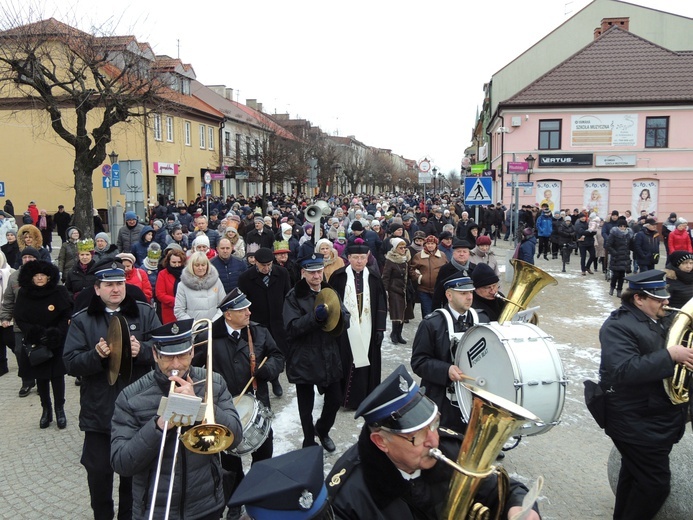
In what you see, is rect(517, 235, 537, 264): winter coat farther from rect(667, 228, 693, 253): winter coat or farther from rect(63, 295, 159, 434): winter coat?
rect(63, 295, 159, 434): winter coat

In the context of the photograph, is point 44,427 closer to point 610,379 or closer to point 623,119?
point 610,379

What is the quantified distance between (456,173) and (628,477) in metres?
159

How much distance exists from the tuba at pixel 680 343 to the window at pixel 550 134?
3102 cm

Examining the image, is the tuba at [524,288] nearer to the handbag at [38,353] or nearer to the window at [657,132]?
the handbag at [38,353]

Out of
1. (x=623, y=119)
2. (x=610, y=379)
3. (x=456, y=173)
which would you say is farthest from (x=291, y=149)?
(x=456, y=173)

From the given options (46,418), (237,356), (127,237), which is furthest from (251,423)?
(127,237)

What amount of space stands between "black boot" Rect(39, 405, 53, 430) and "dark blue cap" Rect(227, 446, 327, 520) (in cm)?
603

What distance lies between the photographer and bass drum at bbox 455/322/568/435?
436cm

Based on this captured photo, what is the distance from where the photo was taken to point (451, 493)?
2.39 metres

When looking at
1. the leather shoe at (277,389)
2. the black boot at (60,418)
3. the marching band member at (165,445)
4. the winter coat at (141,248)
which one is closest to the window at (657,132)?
the winter coat at (141,248)

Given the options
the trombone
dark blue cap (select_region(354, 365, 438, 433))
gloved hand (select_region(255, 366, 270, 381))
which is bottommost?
gloved hand (select_region(255, 366, 270, 381))

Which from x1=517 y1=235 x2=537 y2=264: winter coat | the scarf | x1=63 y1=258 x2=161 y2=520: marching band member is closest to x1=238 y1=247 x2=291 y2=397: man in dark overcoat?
the scarf

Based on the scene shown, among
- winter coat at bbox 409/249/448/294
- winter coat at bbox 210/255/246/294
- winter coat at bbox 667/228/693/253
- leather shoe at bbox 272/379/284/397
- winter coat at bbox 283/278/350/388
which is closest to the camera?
winter coat at bbox 283/278/350/388

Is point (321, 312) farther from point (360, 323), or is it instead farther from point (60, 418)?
point (60, 418)
